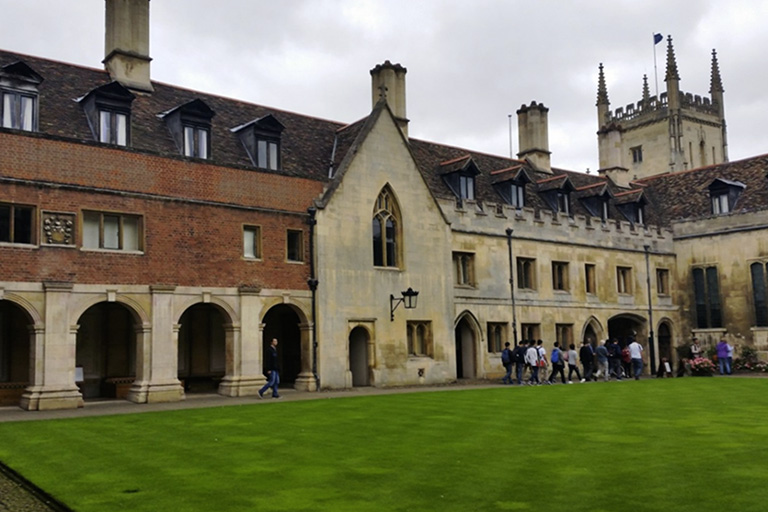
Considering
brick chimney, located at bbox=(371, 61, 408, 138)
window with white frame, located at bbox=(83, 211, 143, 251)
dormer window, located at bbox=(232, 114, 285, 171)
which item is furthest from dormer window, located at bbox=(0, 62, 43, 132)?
brick chimney, located at bbox=(371, 61, 408, 138)

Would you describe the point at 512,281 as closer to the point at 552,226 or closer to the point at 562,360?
the point at 552,226

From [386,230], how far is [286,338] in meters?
5.23

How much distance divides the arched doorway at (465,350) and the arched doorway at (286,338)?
7.16 metres

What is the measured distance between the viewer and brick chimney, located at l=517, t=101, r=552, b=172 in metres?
39.5

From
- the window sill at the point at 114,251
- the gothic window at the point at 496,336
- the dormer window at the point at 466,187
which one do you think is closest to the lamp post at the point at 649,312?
the gothic window at the point at 496,336

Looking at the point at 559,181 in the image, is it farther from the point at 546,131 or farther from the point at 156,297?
the point at 156,297

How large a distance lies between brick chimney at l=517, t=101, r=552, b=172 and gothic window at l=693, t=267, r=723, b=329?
9.13m

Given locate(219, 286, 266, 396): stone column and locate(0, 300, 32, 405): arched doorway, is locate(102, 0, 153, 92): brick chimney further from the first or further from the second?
locate(0, 300, 32, 405): arched doorway

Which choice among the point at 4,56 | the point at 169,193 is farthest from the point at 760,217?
the point at 4,56

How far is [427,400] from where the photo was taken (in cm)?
1917

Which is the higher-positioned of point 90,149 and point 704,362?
point 90,149

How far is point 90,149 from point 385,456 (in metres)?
14.3

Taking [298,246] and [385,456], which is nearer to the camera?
[385,456]

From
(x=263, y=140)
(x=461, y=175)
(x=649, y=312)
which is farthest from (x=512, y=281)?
(x=263, y=140)
